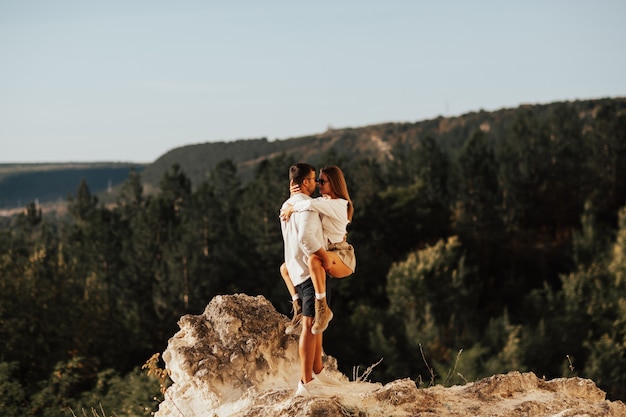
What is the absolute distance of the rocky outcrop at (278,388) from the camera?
24.3 feet

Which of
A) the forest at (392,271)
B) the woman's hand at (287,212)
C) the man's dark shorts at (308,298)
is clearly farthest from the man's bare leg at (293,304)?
the forest at (392,271)

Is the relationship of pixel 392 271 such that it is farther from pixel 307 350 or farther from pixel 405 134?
pixel 405 134

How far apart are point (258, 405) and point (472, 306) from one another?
165 feet

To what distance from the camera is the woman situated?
789cm

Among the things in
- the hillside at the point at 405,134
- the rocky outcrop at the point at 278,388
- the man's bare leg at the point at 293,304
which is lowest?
the rocky outcrop at the point at 278,388

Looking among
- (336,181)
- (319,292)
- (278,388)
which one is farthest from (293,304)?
(336,181)

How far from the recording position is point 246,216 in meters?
61.5

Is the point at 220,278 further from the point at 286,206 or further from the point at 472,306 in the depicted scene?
the point at 286,206

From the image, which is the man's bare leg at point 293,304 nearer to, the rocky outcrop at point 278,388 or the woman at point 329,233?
the woman at point 329,233

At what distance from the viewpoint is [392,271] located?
5644 centimetres

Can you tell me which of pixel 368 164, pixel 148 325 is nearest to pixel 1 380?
pixel 148 325

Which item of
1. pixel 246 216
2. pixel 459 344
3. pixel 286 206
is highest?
pixel 286 206

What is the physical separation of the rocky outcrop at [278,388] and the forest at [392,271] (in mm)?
11545

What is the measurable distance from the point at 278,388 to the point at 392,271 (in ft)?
159
